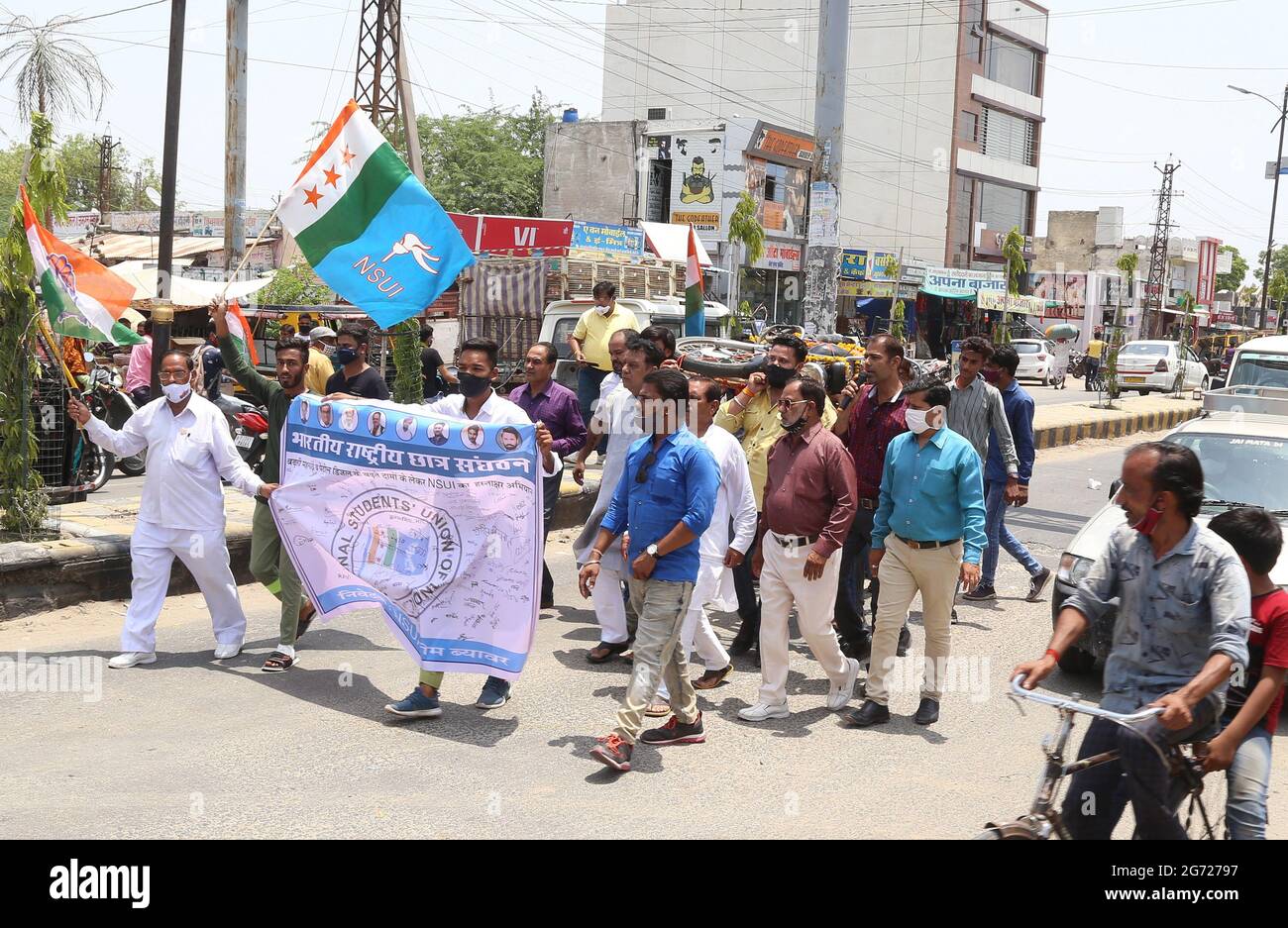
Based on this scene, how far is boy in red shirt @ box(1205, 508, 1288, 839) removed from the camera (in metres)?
3.54

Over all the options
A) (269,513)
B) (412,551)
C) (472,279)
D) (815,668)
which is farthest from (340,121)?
(472,279)

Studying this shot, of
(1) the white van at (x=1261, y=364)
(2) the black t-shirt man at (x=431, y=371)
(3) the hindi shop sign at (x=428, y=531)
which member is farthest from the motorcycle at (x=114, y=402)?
(1) the white van at (x=1261, y=364)

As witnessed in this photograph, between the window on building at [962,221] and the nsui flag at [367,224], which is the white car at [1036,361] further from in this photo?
the nsui flag at [367,224]

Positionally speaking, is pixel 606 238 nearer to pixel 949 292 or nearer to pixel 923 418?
pixel 923 418

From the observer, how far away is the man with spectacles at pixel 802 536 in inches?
237

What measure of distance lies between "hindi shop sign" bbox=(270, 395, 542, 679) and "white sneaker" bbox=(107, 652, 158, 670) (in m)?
1.06

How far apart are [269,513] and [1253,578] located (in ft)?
16.6

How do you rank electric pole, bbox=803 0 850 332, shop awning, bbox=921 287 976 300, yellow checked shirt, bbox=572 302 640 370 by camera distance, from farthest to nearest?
shop awning, bbox=921 287 976 300 < electric pole, bbox=803 0 850 332 < yellow checked shirt, bbox=572 302 640 370

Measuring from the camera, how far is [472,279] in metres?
19.2

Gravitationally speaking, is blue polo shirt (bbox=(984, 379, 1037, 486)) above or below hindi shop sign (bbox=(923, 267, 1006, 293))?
below

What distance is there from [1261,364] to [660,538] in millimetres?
12379

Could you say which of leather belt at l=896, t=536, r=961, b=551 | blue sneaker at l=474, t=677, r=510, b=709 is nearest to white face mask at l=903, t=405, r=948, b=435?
leather belt at l=896, t=536, r=961, b=551

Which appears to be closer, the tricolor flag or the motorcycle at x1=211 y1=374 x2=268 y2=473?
the motorcycle at x1=211 y1=374 x2=268 y2=473

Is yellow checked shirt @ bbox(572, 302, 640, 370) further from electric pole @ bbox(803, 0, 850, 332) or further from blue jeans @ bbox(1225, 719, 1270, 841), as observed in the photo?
blue jeans @ bbox(1225, 719, 1270, 841)
